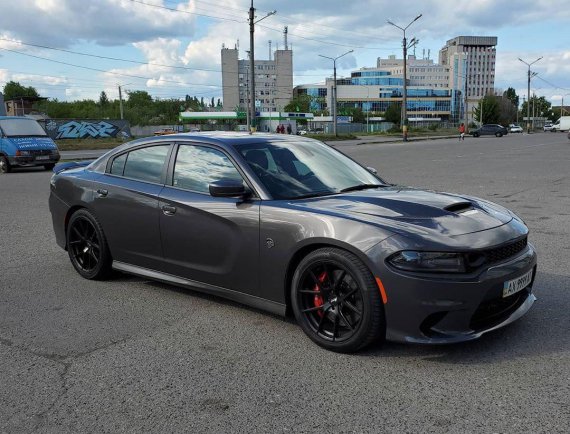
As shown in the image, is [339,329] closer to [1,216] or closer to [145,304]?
[145,304]

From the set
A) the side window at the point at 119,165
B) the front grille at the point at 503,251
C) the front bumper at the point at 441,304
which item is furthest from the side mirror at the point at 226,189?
the front grille at the point at 503,251

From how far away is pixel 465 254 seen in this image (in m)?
3.40

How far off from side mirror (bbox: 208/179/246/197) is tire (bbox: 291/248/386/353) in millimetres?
770

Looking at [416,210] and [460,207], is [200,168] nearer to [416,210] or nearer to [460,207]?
[416,210]

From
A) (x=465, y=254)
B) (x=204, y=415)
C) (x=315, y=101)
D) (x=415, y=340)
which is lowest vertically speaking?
(x=204, y=415)

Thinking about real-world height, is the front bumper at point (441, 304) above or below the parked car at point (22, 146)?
below

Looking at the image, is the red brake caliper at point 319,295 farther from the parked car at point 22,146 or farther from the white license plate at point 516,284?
the parked car at point 22,146

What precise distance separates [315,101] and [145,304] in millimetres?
Answer: 149398

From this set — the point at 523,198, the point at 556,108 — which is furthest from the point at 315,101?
the point at 523,198

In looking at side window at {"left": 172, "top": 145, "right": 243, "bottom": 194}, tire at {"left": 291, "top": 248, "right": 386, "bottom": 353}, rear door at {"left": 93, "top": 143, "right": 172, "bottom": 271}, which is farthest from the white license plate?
rear door at {"left": 93, "top": 143, "right": 172, "bottom": 271}

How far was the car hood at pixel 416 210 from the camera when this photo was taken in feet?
11.7

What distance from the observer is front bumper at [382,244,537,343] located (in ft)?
11.0

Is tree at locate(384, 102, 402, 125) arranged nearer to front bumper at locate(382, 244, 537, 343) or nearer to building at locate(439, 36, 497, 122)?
building at locate(439, 36, 497, 122)

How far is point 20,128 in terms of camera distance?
1922 cm
